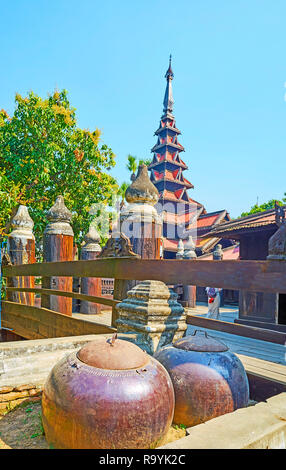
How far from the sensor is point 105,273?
156 inches

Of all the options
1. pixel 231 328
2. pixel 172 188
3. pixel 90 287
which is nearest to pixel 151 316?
pixel 231 328

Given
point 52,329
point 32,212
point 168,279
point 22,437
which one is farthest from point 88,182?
point 22,437

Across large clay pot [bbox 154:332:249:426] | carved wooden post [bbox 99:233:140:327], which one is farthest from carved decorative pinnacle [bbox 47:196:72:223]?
large clay pot [bbox 154:332:249:426]

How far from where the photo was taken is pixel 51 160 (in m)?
11.0

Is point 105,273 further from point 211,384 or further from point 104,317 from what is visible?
point 104,317

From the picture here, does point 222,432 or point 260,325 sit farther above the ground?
point 222,432

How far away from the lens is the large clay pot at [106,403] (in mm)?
1823

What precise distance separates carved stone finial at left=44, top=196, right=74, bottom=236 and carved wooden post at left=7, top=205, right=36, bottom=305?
1.35 meters

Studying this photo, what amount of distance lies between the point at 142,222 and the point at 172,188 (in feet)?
86.4

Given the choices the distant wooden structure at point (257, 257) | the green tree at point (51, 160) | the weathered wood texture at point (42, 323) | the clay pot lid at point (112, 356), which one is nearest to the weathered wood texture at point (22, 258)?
the weathered wood texture at point (42, 323)

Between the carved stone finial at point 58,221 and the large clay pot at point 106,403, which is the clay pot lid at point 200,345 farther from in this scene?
the carved stone finial at point 58,221

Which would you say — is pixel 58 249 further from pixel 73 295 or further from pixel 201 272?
pixel 201 272

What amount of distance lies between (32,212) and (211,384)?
9847 mm

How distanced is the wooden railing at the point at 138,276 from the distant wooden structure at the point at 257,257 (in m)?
5.86
